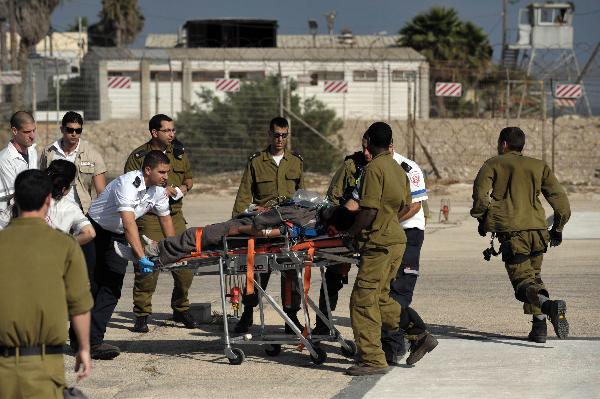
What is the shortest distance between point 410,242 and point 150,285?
2860mm

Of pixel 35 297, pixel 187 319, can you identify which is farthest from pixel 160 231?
pixel 35 297

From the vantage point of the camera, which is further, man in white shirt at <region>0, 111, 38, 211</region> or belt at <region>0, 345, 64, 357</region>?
man in white shirt at <region>0, 111, 38, 211</region>

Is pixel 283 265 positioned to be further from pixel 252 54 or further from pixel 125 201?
pixel 252 54

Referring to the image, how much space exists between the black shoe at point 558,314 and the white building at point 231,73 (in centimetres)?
3773

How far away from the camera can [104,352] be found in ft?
34.8

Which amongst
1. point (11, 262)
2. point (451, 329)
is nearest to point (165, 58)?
point (451, 329)

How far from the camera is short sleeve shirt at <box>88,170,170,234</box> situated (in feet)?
34.4

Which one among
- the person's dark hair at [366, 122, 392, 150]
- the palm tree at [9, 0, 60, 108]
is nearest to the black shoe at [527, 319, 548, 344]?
the person's dark hair at [366, 122, 392, 150]

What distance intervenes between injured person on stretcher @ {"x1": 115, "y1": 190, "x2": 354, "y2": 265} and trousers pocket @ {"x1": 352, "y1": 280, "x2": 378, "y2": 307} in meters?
0.47

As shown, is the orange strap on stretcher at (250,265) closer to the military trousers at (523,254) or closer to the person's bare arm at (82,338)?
the military trousers at (523,254)

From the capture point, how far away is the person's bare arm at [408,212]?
33.6 feet

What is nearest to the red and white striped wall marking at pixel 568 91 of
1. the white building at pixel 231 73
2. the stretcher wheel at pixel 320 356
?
the white building at pixel 231 73

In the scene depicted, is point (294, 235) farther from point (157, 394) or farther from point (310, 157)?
point (310, 157)

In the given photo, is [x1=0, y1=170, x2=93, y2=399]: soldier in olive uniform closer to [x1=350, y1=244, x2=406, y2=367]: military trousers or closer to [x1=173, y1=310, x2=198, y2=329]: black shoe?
[x1=350, y1=244, x2=406, y2=367]: military trousers
